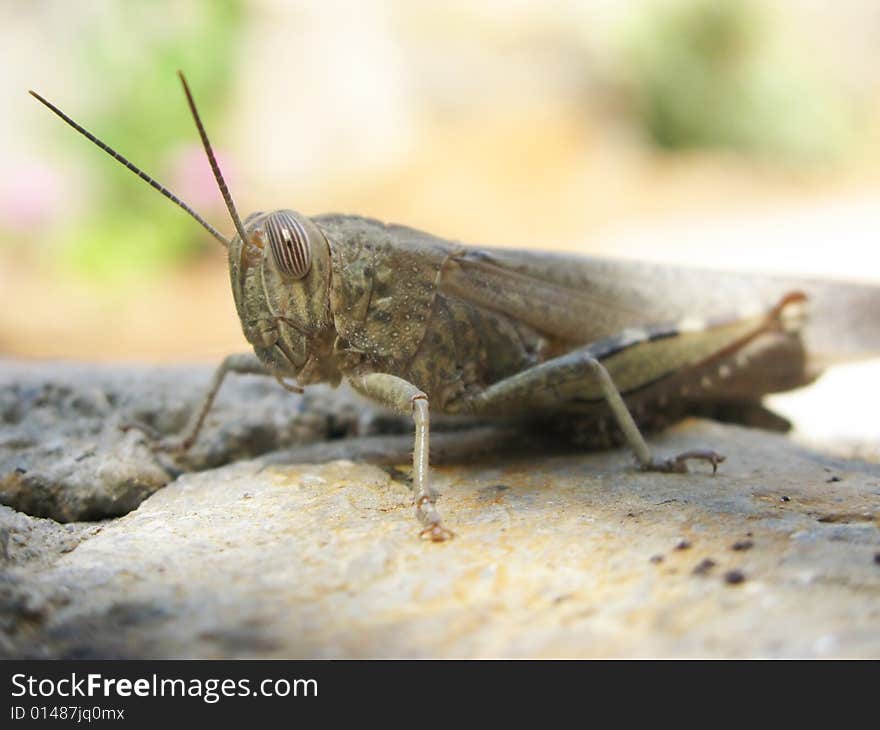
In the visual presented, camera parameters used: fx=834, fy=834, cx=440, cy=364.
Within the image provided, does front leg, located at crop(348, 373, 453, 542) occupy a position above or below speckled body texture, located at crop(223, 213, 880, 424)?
below

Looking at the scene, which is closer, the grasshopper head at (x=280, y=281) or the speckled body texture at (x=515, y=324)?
the grasshopper head at (x=280, y=281)

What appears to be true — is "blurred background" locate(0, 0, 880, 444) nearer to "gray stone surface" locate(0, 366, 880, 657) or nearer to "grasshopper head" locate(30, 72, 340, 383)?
"grasshopper head" locate(30, 72, 340, 383)

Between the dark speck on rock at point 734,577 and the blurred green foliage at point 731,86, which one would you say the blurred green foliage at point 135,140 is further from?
the blurred green foliage at point 731,86

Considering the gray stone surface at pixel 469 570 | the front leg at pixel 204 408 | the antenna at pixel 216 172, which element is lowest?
the gray stone surface at pixel 469 570

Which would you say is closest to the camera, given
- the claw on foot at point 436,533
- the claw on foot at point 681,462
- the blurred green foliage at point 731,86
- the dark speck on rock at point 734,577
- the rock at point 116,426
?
the dark speck on rock at point 734,577

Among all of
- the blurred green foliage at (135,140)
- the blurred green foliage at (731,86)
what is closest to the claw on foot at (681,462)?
the blurred green foliage at (135,140)

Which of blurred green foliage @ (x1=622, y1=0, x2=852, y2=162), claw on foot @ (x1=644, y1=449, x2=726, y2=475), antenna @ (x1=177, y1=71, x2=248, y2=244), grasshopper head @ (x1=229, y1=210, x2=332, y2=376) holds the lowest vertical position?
claw on foot @ (x1=644, y1=449, x2=726, y2=475)

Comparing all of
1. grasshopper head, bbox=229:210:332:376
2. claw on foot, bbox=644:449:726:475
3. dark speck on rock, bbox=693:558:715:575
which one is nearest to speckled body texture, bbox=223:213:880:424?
grasshopper head, bbox=229:210:332:376
